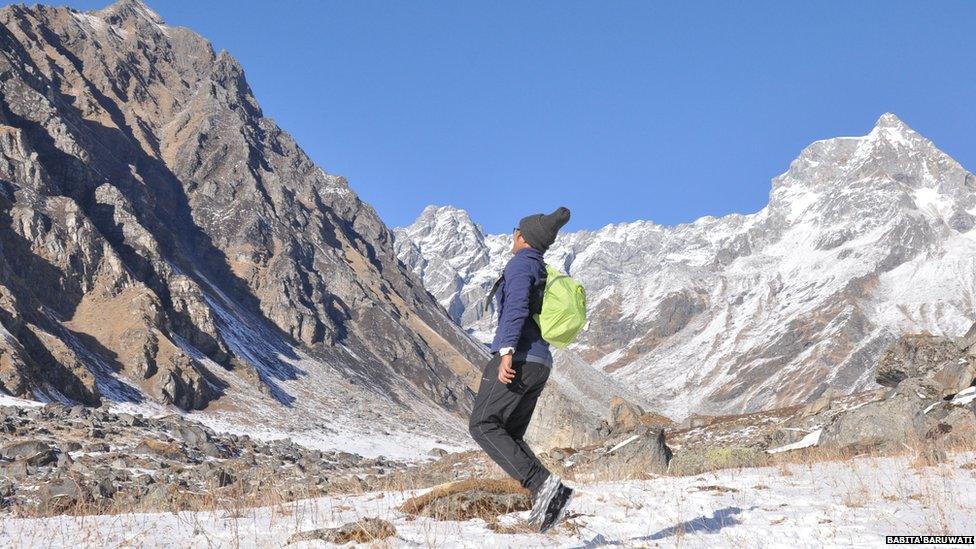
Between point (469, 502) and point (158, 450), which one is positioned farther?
point (158, 450)

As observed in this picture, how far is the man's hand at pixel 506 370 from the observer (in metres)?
7.15

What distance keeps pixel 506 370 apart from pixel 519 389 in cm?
42

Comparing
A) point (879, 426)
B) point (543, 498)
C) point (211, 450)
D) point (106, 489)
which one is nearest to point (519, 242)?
point (543, 498)

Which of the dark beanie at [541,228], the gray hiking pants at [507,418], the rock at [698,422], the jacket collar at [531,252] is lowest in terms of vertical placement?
the gray hiking pants at [507,418]

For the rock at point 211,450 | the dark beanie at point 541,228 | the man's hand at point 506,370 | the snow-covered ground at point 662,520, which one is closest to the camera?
the man's hand at point 506,370

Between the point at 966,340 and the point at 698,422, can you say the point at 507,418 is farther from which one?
the point at 698,422

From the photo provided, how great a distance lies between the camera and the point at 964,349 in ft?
89.2

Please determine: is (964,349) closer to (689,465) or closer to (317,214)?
(689,465)

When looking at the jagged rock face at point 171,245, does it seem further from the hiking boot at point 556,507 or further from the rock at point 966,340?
the rock at point 966,340

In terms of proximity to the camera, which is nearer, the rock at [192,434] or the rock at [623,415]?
the rock at [623,415]

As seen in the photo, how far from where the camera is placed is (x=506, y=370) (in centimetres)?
718

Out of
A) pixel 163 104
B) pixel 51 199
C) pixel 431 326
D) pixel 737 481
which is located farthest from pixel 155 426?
pixel 163 104

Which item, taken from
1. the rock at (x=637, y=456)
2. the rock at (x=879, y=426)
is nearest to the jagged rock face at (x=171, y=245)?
the rock at (x=637, y=456)

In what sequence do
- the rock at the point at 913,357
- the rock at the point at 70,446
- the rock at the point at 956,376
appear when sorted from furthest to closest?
1. the rock at the point at 913,357
2. the rock at the point at 70,446
3. the rock at the point at 956,376
